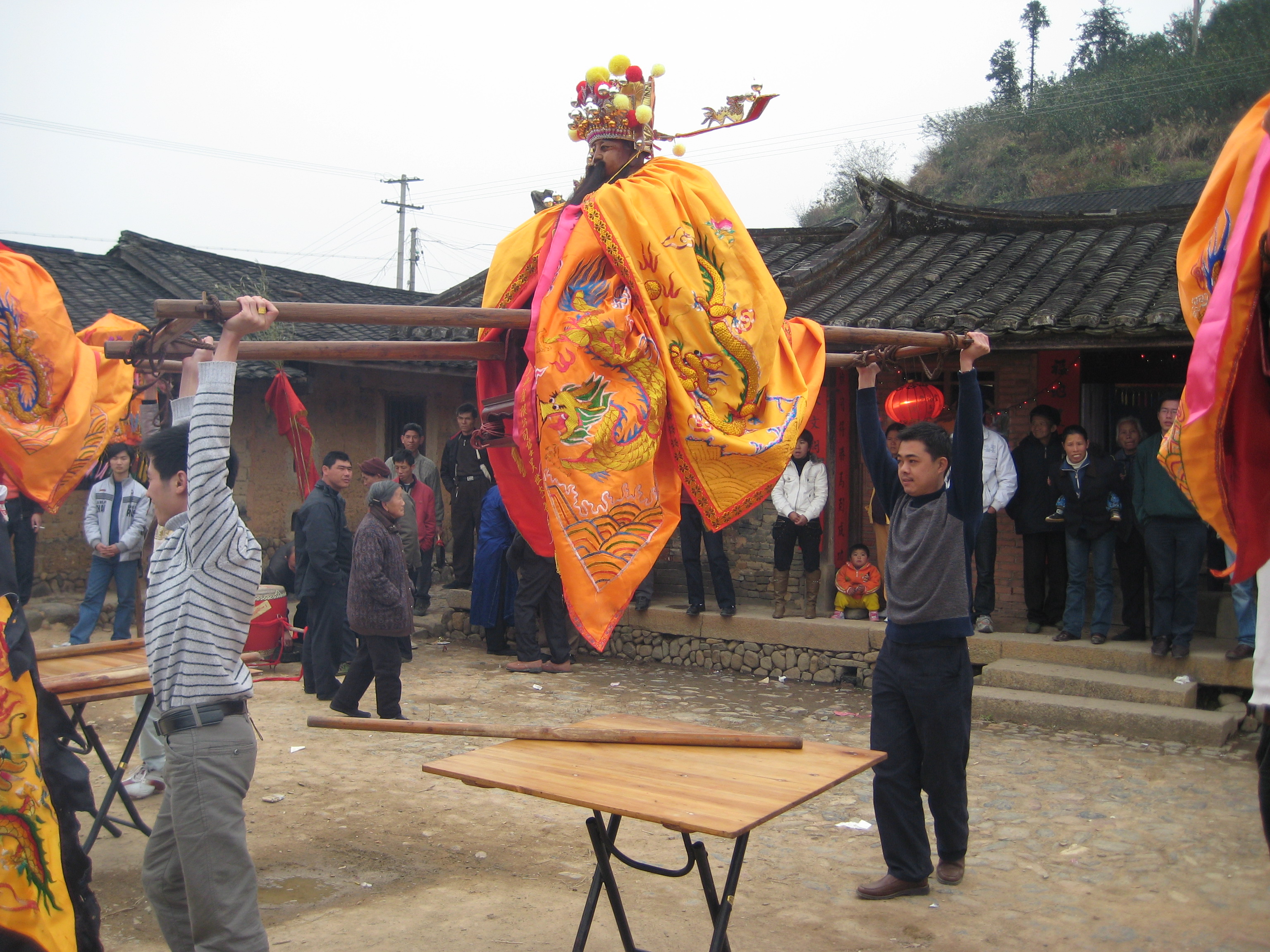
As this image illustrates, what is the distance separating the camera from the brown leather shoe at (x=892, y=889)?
4.50 metres

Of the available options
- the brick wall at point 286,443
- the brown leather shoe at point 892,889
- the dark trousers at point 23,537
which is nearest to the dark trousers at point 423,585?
the brick wall at point 286,443

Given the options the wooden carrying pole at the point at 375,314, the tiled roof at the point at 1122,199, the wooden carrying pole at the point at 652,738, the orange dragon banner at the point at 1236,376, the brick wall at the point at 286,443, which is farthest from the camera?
the tiled roof at the point at 1122,199

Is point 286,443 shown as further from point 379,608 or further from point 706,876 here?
point 706,876

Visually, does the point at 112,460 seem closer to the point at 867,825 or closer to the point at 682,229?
the point at 867,825

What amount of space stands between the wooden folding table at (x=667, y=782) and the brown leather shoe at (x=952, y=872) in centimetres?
154

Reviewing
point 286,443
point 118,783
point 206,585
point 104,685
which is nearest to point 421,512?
point 286,443

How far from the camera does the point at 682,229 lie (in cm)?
287

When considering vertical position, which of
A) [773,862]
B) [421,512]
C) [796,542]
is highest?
[421,512]

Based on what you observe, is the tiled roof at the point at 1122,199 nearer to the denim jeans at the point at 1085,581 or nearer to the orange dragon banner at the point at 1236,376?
the denim jeans at the point at 1085,581

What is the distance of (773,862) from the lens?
5.08 metres

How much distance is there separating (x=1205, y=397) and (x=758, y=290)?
1.30m

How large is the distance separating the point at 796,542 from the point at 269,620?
4.97m

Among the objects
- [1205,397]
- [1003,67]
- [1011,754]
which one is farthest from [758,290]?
[1003,67]

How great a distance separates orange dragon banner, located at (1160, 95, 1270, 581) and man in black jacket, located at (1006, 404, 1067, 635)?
6.64m
